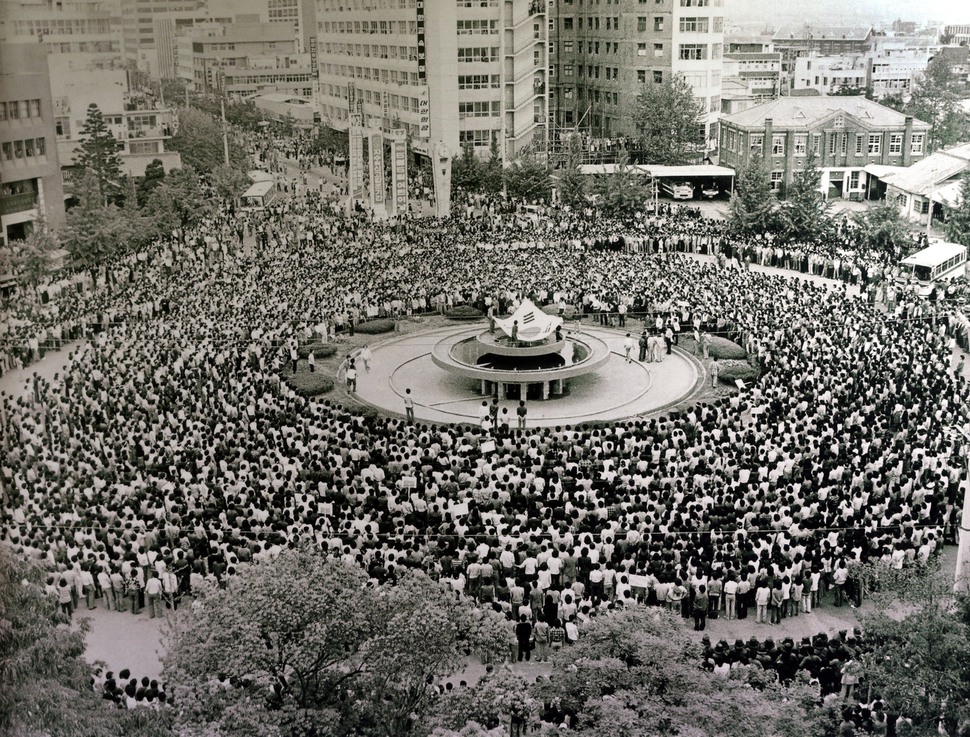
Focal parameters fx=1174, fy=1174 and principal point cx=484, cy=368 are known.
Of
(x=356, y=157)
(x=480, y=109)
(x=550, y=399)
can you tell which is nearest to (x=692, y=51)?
(x=480, y=109)

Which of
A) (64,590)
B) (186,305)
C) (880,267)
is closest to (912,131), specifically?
(880,267)

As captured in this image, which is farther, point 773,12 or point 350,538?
point 773,12

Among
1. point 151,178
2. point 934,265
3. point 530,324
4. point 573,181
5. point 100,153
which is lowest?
point 530,324

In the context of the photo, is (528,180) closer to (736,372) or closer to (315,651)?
(736,372)

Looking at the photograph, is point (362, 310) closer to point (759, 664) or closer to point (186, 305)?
point (186, 305)

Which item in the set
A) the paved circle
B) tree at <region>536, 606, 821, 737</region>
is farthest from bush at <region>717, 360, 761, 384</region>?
tree at <region>536, 606, 821, 737</region>

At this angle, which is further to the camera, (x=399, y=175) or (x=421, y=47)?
(x=399, y=175)
